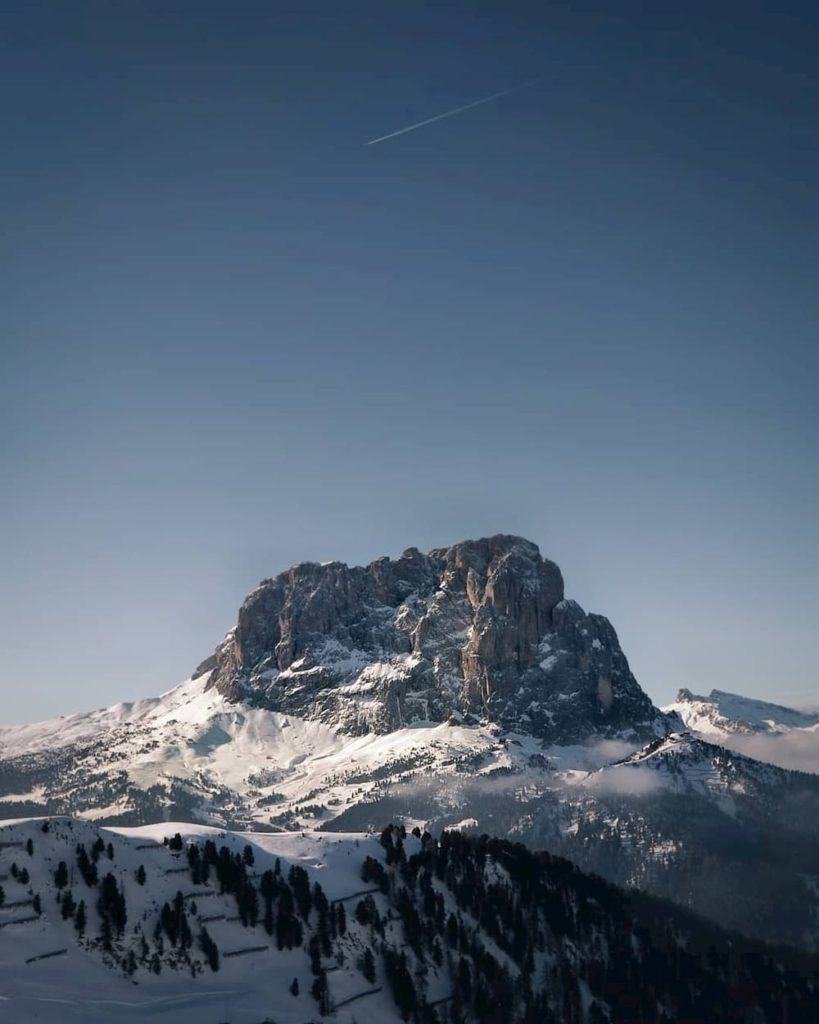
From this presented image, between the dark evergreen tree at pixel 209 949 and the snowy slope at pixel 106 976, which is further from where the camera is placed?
the dark evergreen tree at pixel 209 949

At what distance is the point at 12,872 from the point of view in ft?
626

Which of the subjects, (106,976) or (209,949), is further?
(209,949)

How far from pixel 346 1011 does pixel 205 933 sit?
1152 inches

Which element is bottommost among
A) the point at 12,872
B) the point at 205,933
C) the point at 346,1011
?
the point at 346,1011

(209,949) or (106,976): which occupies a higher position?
(209,949)

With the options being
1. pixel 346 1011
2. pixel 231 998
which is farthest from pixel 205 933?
pixel 346 1011

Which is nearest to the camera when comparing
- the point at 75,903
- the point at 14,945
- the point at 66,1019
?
the point at 66,1019

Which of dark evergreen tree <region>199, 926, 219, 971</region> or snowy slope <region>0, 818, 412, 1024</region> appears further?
dark evergreen tree <region>199, 926, 219, 971</region>

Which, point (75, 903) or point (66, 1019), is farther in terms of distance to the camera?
point (75, 903)

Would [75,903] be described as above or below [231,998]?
above

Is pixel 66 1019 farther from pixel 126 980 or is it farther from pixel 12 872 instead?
pixel 12 872

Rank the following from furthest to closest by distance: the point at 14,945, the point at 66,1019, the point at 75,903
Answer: the point at 75,903 → the point at 14,945 → the point at 66,1019

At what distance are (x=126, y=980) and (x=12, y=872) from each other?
29.9 m

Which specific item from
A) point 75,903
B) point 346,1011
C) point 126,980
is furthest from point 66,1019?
point 346,1011
